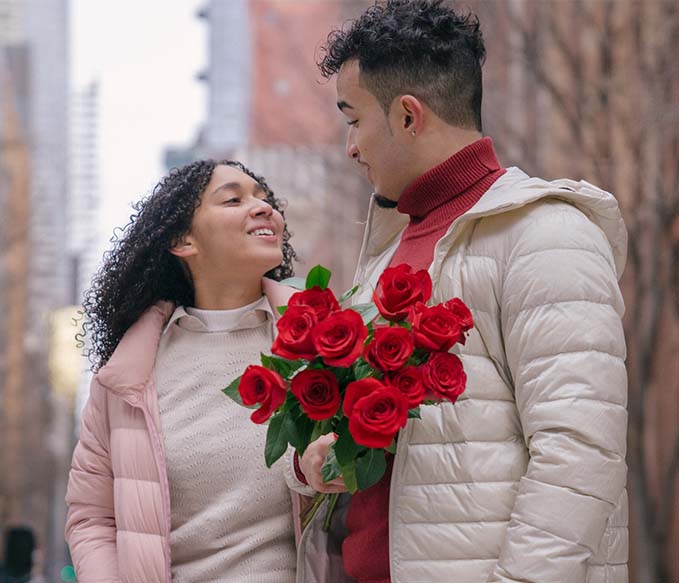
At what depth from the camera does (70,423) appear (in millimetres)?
66125

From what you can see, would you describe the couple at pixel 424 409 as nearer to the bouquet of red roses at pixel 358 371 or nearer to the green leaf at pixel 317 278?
the bouquet of red roses at pixel 358 371

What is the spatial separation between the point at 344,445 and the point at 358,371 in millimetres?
213

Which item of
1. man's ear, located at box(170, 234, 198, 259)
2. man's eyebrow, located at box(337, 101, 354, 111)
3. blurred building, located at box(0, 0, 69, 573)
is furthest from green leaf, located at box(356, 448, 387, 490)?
blurred building, located at box(0, 0, 69, 573)

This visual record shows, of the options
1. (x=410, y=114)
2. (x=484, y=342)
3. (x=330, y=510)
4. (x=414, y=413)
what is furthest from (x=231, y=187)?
(x=414, y=413)

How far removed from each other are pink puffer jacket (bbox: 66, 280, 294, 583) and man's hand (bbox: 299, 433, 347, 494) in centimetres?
90

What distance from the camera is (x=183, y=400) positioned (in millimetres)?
4891

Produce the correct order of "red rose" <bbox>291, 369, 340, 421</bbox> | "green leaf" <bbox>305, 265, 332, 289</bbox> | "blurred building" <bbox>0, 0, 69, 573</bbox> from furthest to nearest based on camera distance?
"blurred building" <bbox>0, 0, 69, 573</bbox> → "green leaf" <bbox>305, 265, 332, 289</bbox> → "red rose" <bbox>291, 369, 340, 421</bbox>

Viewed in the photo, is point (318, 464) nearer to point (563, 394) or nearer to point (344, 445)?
point (344, 445)

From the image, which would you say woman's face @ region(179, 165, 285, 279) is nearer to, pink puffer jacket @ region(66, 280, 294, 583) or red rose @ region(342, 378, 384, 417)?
pink puffer jacket @ region(66, 280, 294, 583)

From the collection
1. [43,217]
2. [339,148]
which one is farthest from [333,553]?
[43,217]

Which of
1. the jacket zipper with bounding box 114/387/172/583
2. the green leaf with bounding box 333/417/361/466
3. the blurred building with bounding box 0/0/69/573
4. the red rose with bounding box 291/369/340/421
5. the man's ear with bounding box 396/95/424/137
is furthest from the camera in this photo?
the blurred building with bounding box 0/0/69/573

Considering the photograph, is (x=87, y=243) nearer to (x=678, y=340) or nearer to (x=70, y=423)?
(x=678, y=340)

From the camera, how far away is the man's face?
412 cm

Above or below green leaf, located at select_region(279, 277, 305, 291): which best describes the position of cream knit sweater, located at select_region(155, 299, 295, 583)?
below
